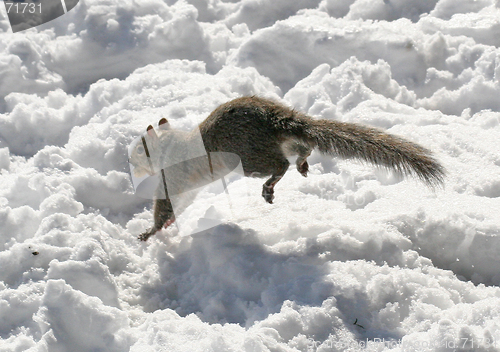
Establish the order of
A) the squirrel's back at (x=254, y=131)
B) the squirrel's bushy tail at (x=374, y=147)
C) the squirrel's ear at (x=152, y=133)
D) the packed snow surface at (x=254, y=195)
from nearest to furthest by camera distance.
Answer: the packed snow surface at (x=254, y=195) < the squirrel's bushy tail at (x=374, y=147) < the squirrel's back at (x=254, y=131) < the squirrel's ear at (x=152, y=133)

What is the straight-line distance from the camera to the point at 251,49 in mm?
4969

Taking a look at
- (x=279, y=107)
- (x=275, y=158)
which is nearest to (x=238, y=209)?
(x=275, y=158)

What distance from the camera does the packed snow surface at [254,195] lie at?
7.48ft

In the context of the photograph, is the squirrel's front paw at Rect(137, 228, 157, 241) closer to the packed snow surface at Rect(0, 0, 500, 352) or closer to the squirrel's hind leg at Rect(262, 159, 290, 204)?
the packed snow surface at Rect(0, 0, 500, 352)

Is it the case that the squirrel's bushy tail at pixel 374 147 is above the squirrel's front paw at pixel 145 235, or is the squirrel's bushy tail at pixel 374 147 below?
above

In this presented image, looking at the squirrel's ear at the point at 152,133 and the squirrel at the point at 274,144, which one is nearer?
the squirrel at the point at 274,144

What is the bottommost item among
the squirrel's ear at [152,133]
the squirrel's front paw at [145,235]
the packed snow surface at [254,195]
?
the squirrel's front paw at [145,235]

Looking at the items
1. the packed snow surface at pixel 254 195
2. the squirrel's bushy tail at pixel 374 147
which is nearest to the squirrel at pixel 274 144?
the squirrel's bushy tail at pixel 374 147

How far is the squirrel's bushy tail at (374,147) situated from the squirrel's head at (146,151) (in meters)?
1.13

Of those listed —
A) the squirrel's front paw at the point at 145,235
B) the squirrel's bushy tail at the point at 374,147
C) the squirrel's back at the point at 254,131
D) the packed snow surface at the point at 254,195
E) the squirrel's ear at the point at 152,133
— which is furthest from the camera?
the squirrel's ear at the point at 152,133

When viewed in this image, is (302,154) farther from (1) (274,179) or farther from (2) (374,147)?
(2) (374,147)

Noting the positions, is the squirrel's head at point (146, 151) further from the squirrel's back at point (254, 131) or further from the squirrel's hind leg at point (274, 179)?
the squirrel's hind leg at point (274, 179)

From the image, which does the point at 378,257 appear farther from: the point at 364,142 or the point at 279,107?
the point at 279,107

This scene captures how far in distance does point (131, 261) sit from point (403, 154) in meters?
1.74
